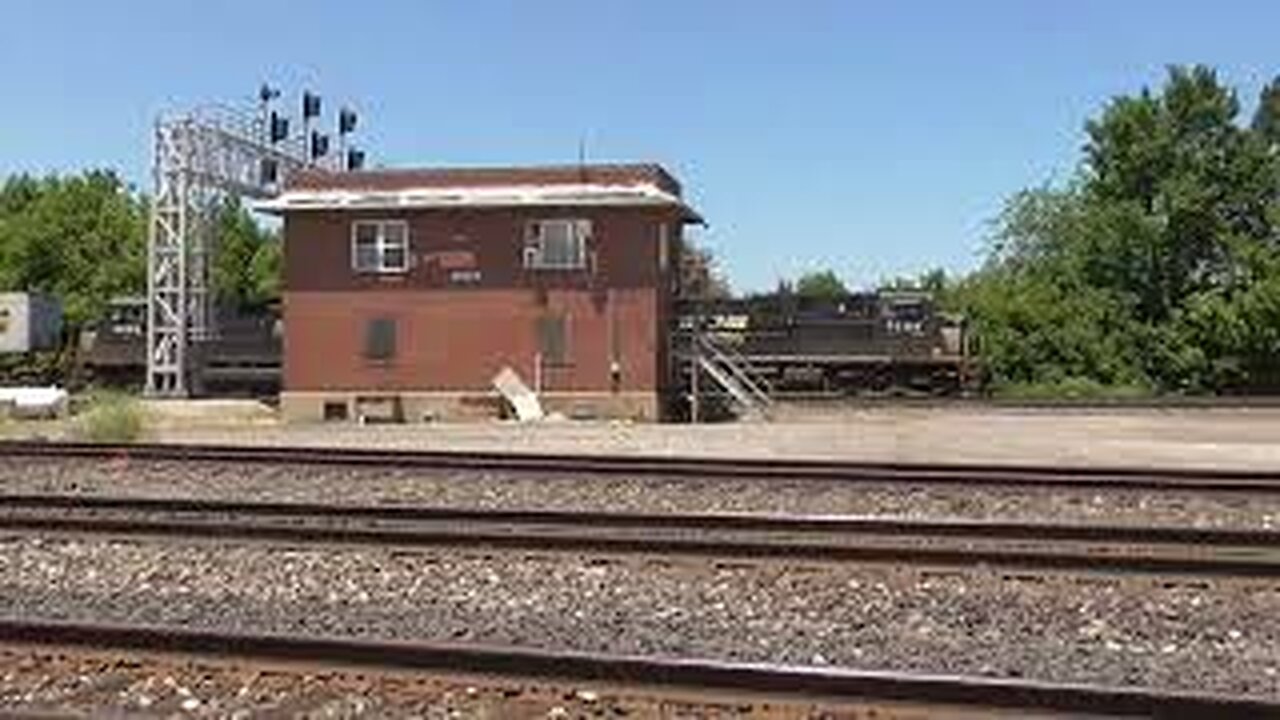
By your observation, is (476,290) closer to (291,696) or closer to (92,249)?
(291,696)

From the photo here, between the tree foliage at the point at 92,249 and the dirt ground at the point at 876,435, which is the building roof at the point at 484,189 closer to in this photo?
the dirt ground at the point at 876,435

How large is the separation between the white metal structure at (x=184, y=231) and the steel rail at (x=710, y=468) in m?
24.6

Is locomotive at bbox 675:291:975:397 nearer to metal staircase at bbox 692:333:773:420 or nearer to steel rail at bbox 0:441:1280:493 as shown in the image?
metal staircase at bbox 692:333:773:420

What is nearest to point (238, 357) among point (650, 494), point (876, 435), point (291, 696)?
point (876, 435)

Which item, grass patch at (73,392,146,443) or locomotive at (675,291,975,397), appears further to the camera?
locomotive at (675,291,975,397)

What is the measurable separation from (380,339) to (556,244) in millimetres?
4122

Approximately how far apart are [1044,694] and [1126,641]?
243 centimetres

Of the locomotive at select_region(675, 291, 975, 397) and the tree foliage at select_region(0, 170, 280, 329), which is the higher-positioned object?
the tree foliage at select_region(0, 170, 280, 329)

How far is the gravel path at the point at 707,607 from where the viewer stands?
924cm

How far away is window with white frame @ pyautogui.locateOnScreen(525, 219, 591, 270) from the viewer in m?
37.4

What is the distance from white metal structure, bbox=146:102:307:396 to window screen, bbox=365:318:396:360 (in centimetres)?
913

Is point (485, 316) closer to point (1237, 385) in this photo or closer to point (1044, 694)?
point (1237, 385)

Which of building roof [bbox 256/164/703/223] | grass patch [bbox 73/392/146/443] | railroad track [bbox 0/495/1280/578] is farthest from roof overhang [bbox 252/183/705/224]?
railroad track [bbox 0/495/1280/578]

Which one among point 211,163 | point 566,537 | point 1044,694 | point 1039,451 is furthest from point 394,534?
point 211,163
